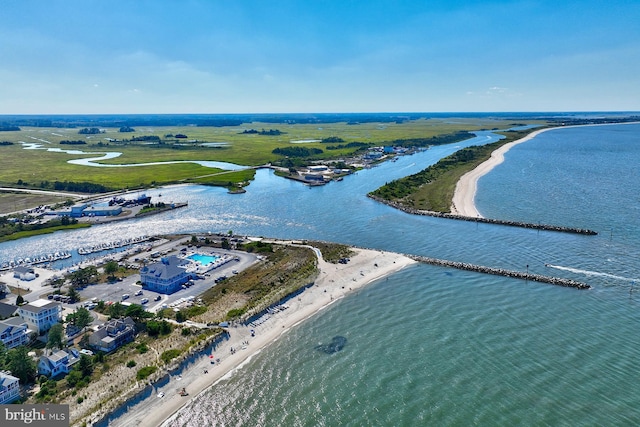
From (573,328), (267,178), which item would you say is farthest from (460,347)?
(267,178)

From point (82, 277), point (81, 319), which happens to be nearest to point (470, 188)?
point (82, 277)

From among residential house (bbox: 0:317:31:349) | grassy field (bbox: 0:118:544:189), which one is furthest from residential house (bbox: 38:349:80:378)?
grassy field (bbox: 0:118:544:189)

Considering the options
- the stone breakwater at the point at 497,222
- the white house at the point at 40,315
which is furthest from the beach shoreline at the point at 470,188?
Result: the white house at the point at 40,315

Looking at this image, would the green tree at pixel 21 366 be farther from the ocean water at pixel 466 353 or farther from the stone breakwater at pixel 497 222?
the stone breakwater at pixel 497 222

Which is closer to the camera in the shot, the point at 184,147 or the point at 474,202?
the point at 474,202

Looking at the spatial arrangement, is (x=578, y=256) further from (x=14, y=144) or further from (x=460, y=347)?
(x=14, y=144)

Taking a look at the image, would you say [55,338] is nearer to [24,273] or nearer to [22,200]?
[24,273]
